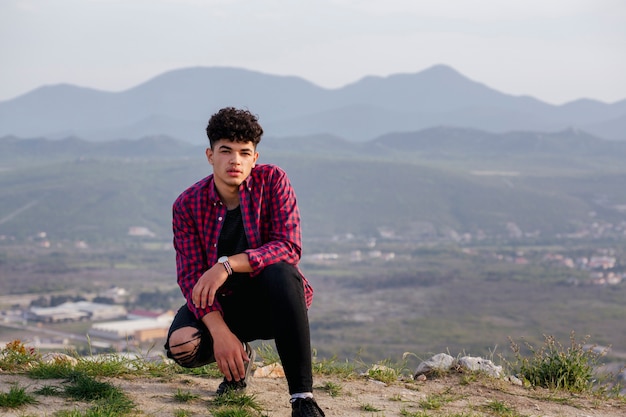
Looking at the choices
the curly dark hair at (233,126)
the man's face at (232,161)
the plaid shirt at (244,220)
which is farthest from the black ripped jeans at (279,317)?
the curly dark hair at (233,126)

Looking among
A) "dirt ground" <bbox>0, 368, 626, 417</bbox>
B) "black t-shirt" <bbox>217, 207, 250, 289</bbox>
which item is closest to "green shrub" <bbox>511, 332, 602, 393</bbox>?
"dirt ground" <bbox>0, 368, 626, 417</bbox>

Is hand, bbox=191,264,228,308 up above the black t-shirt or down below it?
below

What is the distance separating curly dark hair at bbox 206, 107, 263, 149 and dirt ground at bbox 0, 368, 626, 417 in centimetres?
162

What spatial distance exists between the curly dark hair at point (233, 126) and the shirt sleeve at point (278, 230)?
285 mm

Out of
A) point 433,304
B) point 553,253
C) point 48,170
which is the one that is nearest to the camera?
point 433,304

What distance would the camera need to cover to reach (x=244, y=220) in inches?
194

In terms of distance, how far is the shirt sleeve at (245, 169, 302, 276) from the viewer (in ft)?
15.6

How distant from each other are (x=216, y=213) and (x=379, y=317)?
50601 mm

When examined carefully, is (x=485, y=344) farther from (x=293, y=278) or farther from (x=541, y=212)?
(x=541, y=212)

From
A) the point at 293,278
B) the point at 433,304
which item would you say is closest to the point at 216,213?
the point at 293,278

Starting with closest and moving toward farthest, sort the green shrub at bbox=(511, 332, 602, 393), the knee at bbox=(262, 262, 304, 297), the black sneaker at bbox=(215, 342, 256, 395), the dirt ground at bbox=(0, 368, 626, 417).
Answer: the knee at bbox=(262, 262, 304, 297), the dirt ground at bbox=(0, 368, 626, 417), the black sneaker at bbox=(215, 342, 256, 395), the green shrub at bbox=(511, 332, 602, 393)

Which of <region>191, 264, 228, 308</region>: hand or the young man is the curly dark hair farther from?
<region>191, 264, 228, 308</region>: hand

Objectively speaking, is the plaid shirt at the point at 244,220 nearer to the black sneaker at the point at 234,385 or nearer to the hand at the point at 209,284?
the hand at the point at 209,284

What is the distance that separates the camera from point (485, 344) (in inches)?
1602
